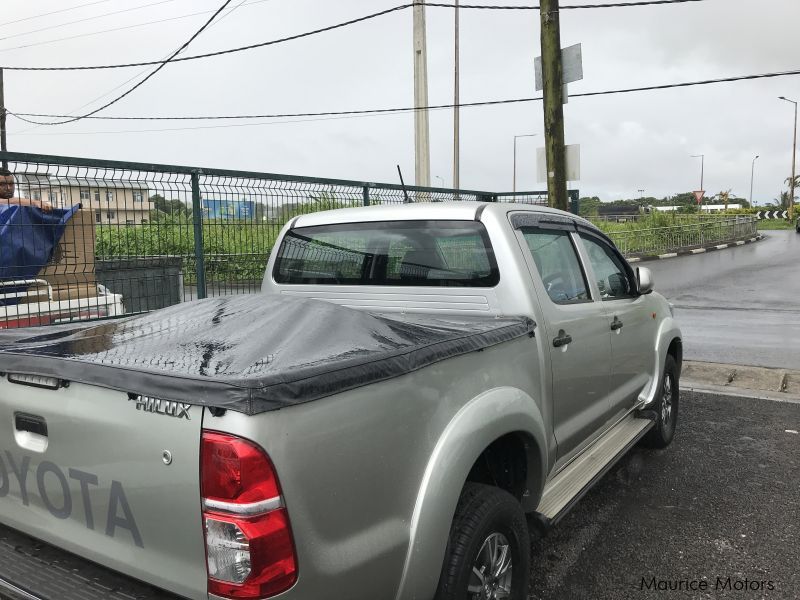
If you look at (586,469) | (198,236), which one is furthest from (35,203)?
(586,469)

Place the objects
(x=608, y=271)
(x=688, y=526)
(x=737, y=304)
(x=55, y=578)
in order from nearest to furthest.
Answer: (x=55, y=578), (x=688, y=526), (x=608, y=271), (x=737, y=304)

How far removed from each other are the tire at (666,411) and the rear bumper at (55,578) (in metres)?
3.73

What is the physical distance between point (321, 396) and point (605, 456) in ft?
7.81

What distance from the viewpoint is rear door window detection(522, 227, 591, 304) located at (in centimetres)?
327

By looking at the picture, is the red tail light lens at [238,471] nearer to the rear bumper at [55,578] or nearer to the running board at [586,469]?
the rear bumper at [55,578]

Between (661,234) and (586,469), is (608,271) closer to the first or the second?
(586,469)

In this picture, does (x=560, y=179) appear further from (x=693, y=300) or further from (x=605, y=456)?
(x=693, y=300)

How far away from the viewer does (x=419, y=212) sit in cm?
338

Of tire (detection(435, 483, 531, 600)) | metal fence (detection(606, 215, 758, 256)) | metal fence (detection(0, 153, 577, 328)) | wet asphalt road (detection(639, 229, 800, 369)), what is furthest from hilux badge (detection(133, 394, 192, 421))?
metal fence (detection(606, 215, 758, 256))

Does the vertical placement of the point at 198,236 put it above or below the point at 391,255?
above

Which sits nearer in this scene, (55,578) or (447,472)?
(55,578)

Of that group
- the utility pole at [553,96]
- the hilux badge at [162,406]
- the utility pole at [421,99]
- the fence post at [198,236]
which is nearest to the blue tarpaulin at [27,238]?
the fence post at [198,236]

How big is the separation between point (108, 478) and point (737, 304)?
13.9 m

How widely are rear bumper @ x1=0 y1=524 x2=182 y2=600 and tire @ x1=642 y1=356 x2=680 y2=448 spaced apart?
3735mm
